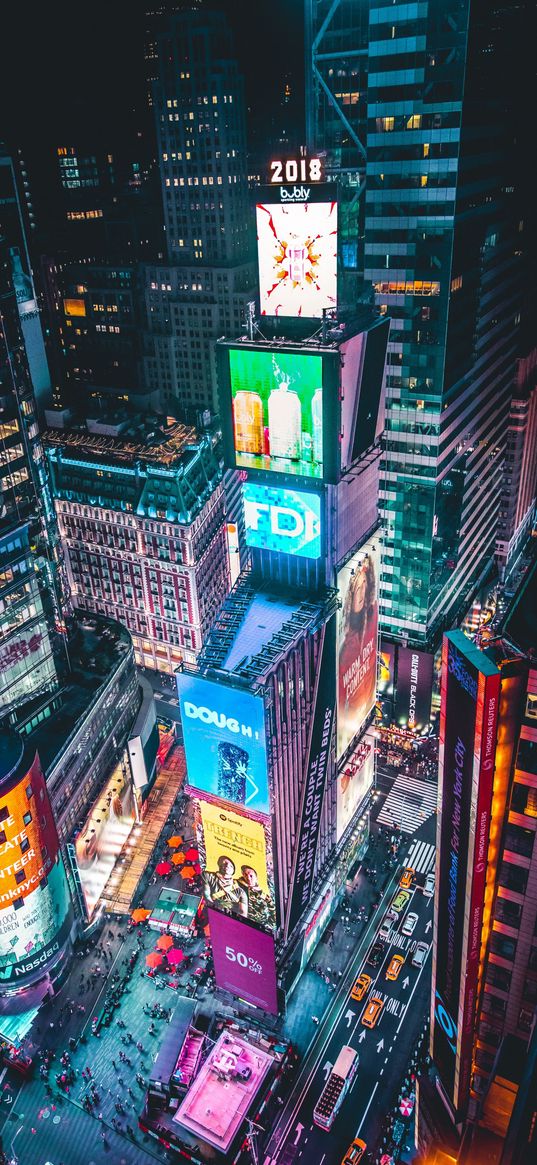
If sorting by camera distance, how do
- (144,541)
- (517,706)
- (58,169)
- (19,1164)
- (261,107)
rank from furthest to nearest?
(58,169)
(261,107)
(144,541)
(19,1164)
(517,706)

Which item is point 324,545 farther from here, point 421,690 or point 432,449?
point 421,690

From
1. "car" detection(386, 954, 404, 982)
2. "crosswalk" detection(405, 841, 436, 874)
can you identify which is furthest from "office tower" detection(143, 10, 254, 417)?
"car" detection(386, 954, 404, 982)

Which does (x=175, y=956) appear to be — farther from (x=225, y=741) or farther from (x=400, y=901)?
(x=225, y=741)

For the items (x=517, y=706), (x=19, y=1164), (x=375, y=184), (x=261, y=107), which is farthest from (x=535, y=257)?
(x=19, y=1164)

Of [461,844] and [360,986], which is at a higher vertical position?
[461,844]

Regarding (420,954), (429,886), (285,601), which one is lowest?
(420,954)

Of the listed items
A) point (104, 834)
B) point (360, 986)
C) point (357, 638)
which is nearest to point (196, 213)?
point (357, 638)
